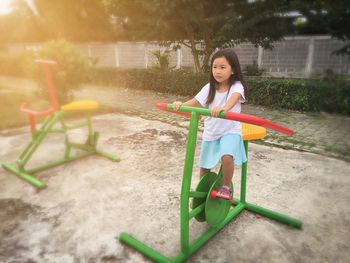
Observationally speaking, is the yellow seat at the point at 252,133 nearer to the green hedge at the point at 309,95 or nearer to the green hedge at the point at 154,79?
the green hedge at the point at 309,95

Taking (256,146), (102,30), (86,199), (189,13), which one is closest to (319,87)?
(256,146)

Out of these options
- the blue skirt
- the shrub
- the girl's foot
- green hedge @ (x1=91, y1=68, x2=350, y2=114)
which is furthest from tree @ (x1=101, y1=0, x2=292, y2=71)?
the girl's foot

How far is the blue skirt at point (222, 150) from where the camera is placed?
97.7 inches

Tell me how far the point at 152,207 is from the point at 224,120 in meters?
1.31

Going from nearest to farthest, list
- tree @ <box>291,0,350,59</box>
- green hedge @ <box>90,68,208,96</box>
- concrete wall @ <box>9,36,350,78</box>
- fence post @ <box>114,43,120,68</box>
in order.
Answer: tree @ <box>291,0,350,59</box> → green hedge @ <box>90,68,208,96</box> → concrete wall @ <box>9,36,350,78</box> → fence post @ <box>114,43,120,68</box>

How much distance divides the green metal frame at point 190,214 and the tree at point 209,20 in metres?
7.09

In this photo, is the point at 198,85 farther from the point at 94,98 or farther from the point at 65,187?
the point at 65,187

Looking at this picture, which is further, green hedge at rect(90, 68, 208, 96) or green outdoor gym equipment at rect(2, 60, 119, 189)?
green hedge at rect(90, 68, 208, 96)

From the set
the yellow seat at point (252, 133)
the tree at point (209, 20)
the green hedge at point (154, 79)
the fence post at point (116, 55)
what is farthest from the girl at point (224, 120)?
the fence post at point (116, 55)

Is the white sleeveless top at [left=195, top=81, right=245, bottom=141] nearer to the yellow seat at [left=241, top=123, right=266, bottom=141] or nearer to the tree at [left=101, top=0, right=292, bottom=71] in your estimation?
the yellow seat at [left=241, top=123, right=266, bottom=141]

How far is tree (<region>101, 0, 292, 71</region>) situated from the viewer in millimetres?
9066

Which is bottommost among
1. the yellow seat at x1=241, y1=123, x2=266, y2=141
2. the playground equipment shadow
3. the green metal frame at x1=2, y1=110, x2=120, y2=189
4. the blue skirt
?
the playground equipment shadow

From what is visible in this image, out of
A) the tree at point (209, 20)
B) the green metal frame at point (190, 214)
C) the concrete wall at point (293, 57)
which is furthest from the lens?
the concrete wall at point (293, 57)

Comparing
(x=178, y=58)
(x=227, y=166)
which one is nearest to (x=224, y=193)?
(x=227, y=166)
